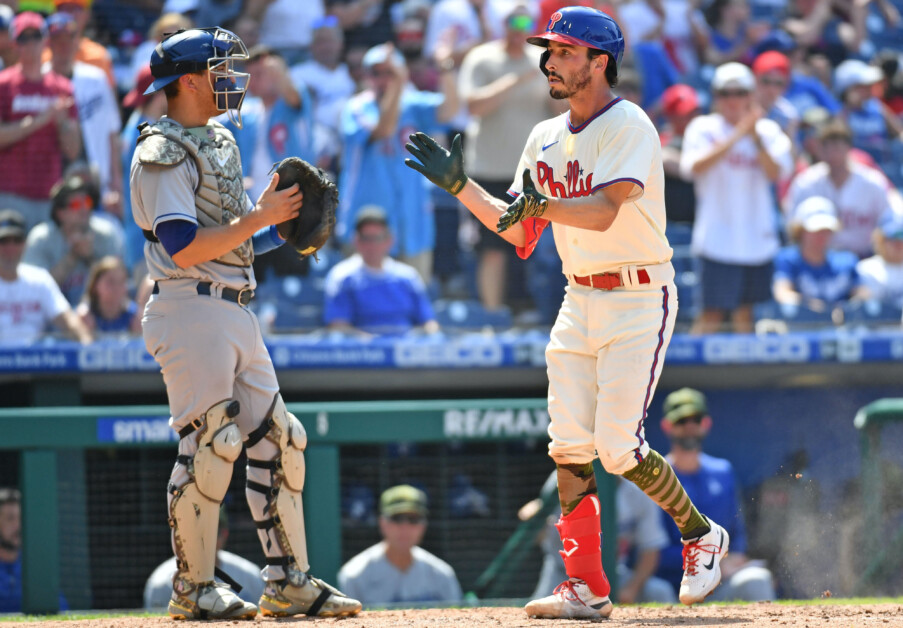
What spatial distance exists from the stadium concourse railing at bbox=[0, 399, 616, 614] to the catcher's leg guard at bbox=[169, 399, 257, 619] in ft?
5.25

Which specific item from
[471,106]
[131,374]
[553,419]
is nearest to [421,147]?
[553,419]

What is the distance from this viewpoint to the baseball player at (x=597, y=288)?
413 centimetres

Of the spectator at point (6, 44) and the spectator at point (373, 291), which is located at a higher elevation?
the spectator at point (6, 44)

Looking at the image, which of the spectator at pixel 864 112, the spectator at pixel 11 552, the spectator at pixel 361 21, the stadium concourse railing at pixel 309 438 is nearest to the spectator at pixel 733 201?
the stadium concourse railing at pixel 309 438

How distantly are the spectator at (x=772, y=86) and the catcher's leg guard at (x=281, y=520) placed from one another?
6151mm

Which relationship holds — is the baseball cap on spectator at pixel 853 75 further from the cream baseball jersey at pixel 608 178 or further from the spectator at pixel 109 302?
the cream baseball jersey at pixel 608 178

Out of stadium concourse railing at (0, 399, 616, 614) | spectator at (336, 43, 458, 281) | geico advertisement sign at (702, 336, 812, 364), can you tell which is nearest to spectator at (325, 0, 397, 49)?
spectator at (336, 43, 458, 281)

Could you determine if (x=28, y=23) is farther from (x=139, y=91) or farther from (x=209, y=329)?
(x=209, y=329)

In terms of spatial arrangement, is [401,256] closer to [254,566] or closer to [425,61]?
[425,61]

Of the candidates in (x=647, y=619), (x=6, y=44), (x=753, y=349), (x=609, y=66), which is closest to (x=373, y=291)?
(x=753, y=349)

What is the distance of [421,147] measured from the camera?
4.09 meters

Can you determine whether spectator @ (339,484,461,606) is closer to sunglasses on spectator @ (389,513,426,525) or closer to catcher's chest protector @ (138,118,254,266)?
sunglasses on spectator @ (389,513,426,525)

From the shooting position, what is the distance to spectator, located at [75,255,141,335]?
24.0ft

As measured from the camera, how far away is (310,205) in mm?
4250
